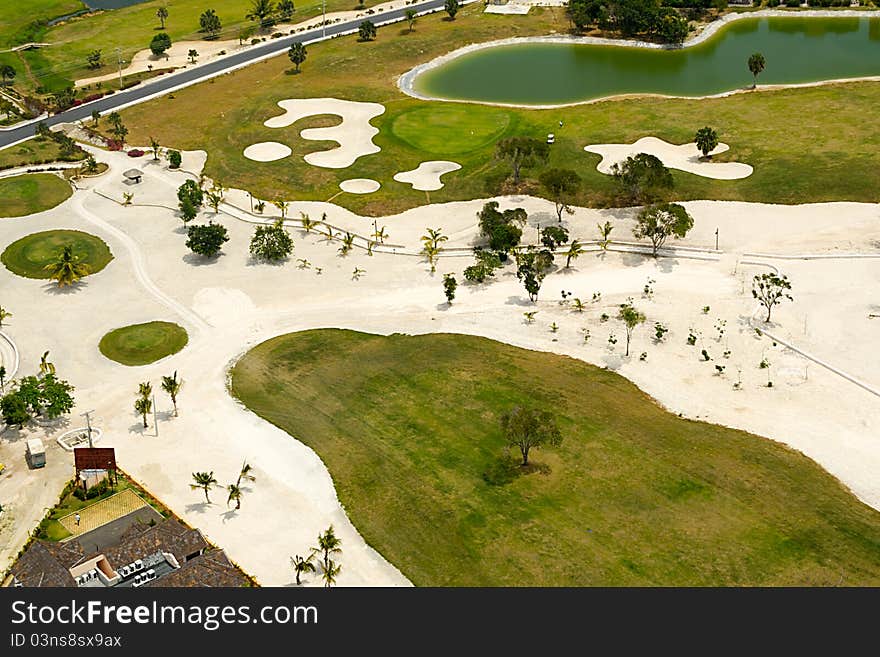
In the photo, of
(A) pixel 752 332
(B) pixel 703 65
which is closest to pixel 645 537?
(A) pixel 752 332

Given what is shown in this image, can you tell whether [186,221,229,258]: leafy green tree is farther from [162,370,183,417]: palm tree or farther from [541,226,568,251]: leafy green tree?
[541,226,568,251]: leafy green tree

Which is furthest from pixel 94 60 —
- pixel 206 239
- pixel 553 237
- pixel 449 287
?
pixel 449 287

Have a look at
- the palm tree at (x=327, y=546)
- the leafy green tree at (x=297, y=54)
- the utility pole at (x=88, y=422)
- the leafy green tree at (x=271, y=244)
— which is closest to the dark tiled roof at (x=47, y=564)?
the utility pole at (x=88, y=422)

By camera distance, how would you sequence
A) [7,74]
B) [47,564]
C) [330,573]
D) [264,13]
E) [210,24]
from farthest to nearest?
1. [264,13]
2. [210,24]
3. [7,74]
4. [330,573]
5. [47,564]

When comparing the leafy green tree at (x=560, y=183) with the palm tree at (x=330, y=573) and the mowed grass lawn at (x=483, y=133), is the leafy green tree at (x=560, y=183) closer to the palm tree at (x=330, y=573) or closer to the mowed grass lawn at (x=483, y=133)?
the mowed grass lawn at (x=483, y=133)

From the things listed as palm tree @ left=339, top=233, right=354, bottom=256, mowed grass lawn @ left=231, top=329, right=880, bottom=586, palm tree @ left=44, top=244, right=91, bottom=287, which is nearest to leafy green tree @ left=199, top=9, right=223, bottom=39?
palm tree @ left=44, top=244, right=91, bottom=287

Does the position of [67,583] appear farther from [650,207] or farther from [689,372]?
[650,207]

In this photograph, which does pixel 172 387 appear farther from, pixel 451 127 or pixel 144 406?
pixel 451 127
